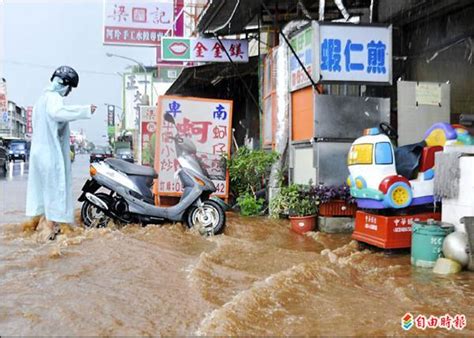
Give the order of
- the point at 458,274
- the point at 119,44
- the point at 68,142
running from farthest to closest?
the point at 119,44 < the point at 68,142 < the point at 458,274

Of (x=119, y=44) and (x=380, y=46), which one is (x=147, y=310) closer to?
(x=380, y=46)

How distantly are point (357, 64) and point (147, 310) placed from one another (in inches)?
211

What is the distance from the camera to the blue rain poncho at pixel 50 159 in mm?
6855

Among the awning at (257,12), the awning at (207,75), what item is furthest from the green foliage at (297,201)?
the awning at (207,75)

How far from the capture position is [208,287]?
4.58m

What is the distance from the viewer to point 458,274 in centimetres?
530

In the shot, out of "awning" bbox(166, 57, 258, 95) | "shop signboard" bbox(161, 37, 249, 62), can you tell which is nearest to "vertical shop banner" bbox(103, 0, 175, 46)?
"awning" bbox(166, 57, 258, 95)

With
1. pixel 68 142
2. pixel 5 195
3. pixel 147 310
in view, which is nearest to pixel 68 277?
pixel 147 310

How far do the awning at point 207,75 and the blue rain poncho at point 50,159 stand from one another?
7123 millimetres

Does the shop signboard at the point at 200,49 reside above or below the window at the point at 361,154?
above

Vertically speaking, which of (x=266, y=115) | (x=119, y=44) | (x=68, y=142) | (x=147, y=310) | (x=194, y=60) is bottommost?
(x=147, y=310)

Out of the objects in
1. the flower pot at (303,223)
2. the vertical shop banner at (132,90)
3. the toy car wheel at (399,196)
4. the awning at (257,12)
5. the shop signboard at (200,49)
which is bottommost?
the flower pot at (303,223)

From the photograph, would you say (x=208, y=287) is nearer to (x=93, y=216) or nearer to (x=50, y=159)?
(x=50, y=159)

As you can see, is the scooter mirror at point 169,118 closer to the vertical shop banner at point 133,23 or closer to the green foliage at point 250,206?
the green foliage at point 250,206
